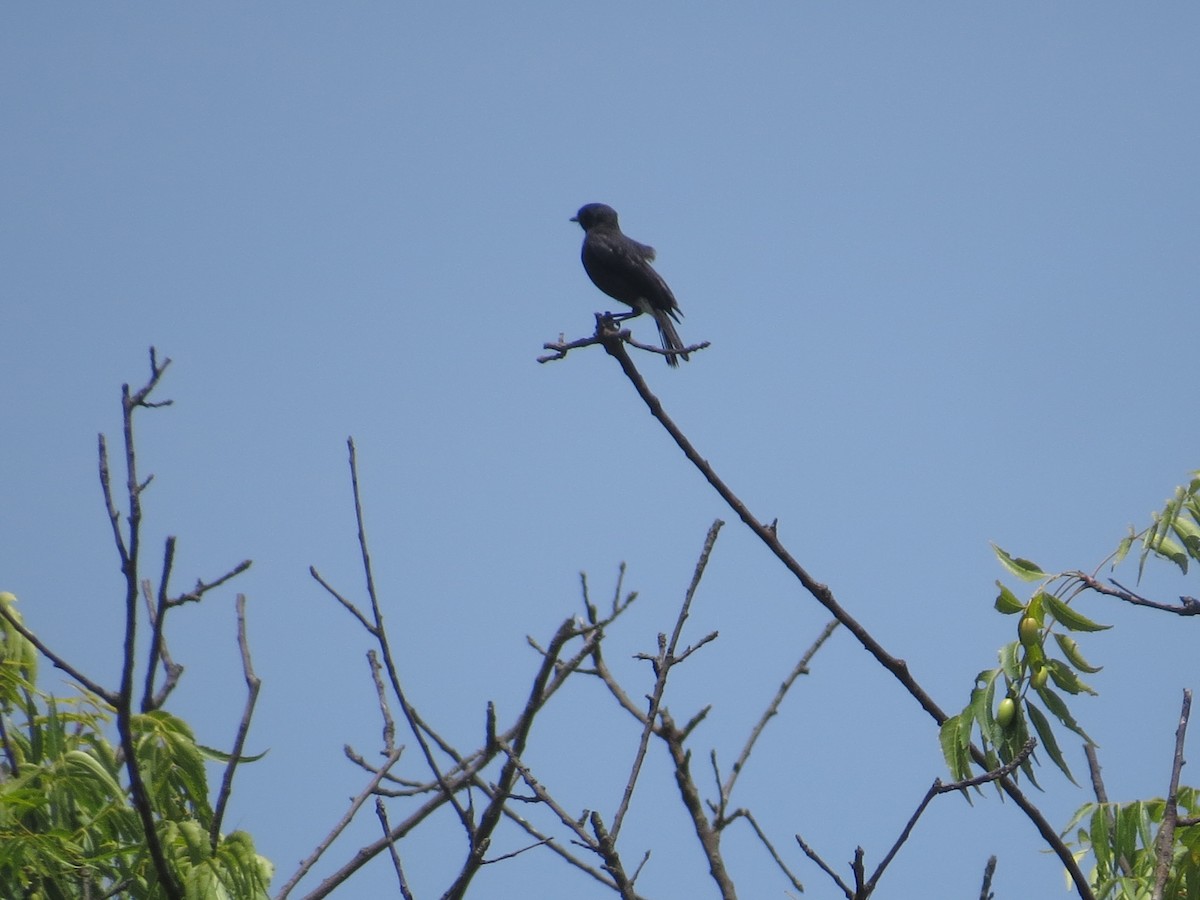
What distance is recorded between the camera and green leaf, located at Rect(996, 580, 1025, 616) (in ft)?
9.93

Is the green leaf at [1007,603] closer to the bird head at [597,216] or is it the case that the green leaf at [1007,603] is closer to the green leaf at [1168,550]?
the green leaf at [1168,550]

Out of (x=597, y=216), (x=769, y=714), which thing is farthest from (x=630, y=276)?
(x=769, y=714)

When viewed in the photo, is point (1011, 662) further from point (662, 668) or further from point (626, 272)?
point (626, 272)

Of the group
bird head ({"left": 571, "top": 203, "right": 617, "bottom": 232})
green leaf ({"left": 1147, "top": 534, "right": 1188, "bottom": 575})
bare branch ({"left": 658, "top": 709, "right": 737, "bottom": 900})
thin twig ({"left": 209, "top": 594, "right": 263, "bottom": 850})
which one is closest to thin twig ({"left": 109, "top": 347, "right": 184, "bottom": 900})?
thin twig ({"left": 209, "top": 594, "right": 263, "bottom": 850})

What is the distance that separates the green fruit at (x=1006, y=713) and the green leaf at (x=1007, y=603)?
215 mm

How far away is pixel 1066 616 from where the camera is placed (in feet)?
9.85

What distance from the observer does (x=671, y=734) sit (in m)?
4.14

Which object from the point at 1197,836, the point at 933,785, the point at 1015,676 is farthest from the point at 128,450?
the point at 1197,836

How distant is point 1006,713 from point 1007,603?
0.26 metres

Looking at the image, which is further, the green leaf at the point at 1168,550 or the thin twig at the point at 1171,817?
the green leaf at the point at 1168,550

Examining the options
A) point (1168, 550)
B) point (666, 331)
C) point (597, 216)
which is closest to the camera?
point (1168, 550)

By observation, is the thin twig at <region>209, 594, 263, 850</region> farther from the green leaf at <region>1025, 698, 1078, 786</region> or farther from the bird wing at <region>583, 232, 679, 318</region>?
the bird wing at <region>583, 232, 679, 318</region>

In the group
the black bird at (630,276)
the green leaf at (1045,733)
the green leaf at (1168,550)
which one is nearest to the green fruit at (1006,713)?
the green leaf at (1045,733)

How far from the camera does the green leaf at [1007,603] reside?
3027mm
